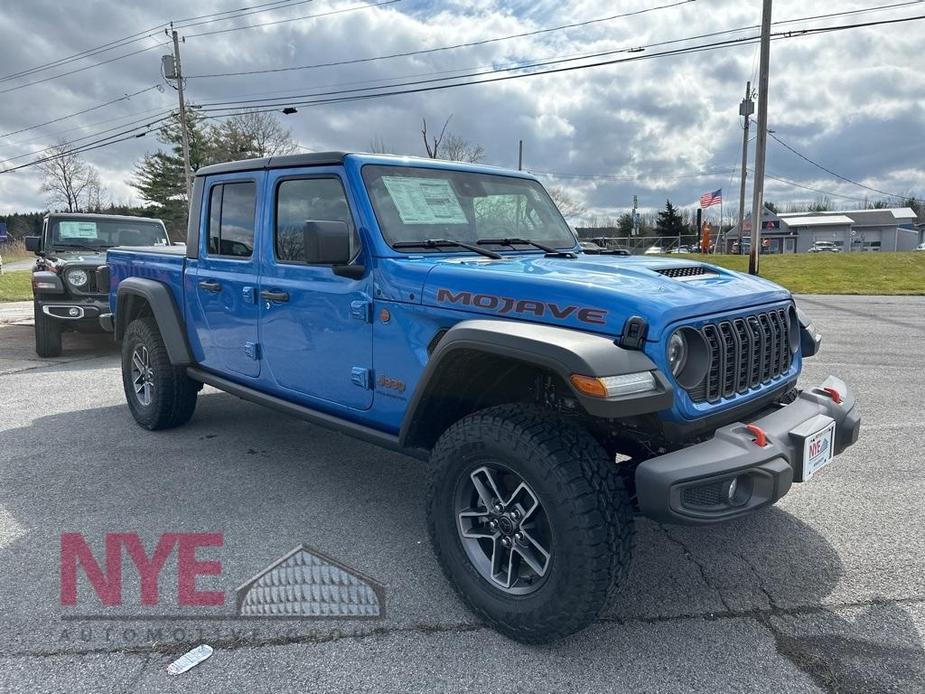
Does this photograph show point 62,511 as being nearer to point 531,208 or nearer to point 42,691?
point 42,691

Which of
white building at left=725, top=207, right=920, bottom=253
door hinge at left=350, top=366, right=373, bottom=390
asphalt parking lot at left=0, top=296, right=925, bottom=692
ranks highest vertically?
white building at left=725, top=207, right=920, bottom=253

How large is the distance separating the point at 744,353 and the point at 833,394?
0.63m

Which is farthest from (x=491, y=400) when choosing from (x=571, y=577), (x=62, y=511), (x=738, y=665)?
(x=62, y=511)

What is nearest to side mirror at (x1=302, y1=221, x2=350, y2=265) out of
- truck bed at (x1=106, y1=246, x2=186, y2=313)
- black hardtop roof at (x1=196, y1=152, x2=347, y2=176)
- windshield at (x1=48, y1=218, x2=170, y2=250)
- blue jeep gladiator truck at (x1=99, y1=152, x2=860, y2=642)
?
blue jeep gladiator truck at (x1=99, y1=152, x2=860, y2=642)

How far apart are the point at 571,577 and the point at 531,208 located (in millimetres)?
2382

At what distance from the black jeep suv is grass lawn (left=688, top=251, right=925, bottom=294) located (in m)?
17.3

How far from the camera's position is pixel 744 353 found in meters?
2.67

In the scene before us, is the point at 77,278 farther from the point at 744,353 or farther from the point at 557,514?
the point at 744,353

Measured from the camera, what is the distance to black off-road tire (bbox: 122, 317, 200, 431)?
475 cm

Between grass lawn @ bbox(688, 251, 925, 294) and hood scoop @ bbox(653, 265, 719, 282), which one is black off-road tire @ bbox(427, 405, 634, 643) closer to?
hood scoop @ bbox(653, 265, 719, 282)

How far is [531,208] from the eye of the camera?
12.9 feet

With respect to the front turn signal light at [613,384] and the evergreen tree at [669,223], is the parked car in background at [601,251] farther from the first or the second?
the evergreen tree at [669,223]

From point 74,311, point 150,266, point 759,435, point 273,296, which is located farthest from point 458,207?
point 74,311

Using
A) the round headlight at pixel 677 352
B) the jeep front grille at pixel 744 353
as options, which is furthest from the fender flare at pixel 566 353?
the jeep front grille at pixel 744 353
